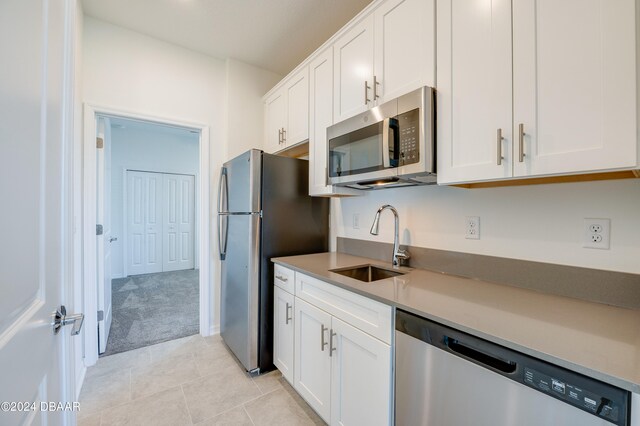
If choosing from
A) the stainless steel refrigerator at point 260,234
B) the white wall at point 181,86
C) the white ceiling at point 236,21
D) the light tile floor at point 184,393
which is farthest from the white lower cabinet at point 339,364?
the white ceiling at point 236,21

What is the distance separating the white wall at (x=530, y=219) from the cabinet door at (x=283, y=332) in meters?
0.87

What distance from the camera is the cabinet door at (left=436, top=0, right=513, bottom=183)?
1091mm

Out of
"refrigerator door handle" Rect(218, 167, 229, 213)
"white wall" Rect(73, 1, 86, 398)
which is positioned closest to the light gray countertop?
"refrigerator door handle" Rect(218, 167, 229, 213)

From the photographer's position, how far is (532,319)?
3.03 feet

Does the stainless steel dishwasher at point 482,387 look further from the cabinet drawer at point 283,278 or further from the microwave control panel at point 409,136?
the cabinet drawer at point 283,278

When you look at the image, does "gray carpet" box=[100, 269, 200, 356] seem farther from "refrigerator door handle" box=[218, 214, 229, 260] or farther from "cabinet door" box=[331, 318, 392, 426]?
"cabinet door" box=[331, 318, 392, 426]

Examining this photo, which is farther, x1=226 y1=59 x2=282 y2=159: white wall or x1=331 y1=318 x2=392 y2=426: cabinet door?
x1=226 y1=59 x2=282 y2=159: white wall

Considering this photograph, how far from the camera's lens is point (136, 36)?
2482 millimetres

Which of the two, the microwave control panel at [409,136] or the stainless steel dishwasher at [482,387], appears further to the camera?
the microwave control panel at [409,136]

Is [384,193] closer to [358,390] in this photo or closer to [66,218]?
[358,390]

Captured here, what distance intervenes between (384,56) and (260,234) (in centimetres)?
144

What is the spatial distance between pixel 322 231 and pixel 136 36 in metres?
2.45

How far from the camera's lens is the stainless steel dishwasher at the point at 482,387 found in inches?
26.3

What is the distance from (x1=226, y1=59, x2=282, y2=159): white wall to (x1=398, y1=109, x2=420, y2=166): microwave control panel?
197 cm
